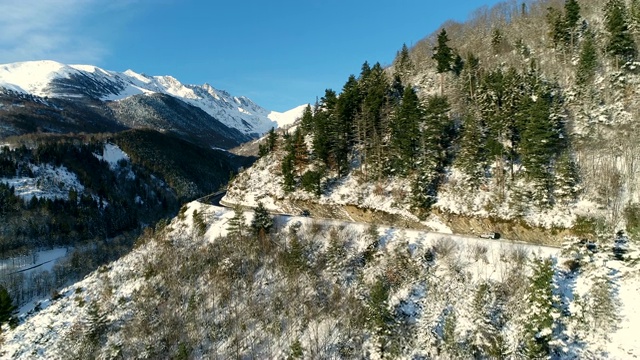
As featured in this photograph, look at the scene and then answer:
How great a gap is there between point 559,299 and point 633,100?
109 feet

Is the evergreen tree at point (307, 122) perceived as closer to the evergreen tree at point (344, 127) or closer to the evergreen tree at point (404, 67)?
the evergreen tree at point (344, 127)

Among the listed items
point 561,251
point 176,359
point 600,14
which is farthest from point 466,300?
point 600,14

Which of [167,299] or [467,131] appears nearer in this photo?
[167,299]

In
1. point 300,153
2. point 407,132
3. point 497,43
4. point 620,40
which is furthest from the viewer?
point 497,43

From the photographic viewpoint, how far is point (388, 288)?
30.1m

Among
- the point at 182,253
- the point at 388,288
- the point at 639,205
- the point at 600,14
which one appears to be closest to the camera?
the point at 388,288

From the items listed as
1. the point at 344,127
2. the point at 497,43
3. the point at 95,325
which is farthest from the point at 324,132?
the point at 497,43

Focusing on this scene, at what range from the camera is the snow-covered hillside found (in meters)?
24.9

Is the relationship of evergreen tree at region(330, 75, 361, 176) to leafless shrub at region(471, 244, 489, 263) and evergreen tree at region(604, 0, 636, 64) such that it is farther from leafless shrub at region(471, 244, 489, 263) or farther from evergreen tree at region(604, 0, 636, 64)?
→ evergreen tree at region(604, 0, 636, 64)

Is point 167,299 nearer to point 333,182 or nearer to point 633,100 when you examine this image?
point 333,182

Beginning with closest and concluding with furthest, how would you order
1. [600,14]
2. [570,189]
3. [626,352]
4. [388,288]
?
[626,352] < [388,288] < [570,189] < [600,14]

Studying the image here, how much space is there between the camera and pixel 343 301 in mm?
29969

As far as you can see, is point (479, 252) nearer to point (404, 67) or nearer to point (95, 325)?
point (95, 325)

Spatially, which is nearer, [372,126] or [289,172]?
[289,172]
